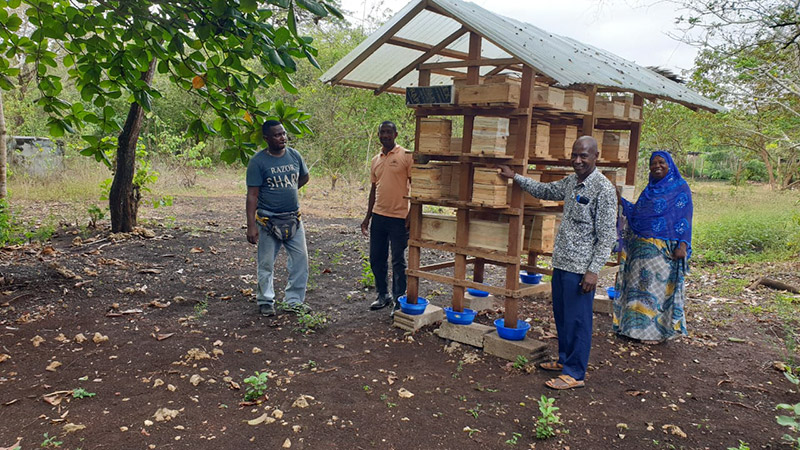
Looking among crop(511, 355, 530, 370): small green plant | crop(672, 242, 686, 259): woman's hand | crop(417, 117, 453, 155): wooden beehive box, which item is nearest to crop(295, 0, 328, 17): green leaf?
crop(417, 117, 453, 155): wooden beehive box

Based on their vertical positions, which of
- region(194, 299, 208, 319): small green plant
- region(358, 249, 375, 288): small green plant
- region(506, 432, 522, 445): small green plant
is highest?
region(358, 249, 375, 288): small green plant

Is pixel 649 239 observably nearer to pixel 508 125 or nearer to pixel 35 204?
pixel 508 125

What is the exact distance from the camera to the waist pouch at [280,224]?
5.67 metres

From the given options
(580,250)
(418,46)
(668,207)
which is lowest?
(580,250)

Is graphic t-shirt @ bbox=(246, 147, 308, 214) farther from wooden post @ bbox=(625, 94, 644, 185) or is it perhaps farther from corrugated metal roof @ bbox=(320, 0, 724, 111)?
wooden post @ bbox=(625, 94, 644, 185)

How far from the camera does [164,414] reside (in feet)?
12.2

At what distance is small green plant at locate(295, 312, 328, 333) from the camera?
5475 mm

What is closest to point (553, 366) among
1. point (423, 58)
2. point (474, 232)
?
point (474, 232)

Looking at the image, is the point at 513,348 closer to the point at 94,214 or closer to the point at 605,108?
the point at 605,108

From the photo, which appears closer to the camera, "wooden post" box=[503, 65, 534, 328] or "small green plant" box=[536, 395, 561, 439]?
"small green plant" box=[536, 395, 561, 439]

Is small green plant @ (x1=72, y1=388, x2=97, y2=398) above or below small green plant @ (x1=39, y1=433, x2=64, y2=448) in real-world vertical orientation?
above

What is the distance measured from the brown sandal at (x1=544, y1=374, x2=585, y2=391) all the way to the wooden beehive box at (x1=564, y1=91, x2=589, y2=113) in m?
2.54

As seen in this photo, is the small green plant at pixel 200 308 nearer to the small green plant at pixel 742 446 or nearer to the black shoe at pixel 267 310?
the black shoe at pixel 267 310

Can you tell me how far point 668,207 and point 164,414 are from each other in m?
4.68
